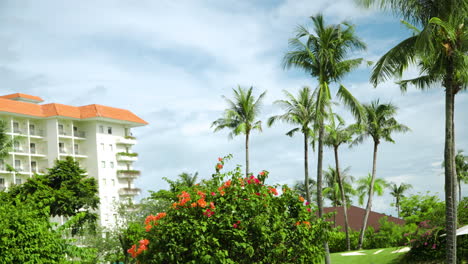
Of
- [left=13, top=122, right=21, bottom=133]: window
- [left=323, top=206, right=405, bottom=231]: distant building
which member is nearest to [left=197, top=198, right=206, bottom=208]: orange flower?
[left=323, top=206, right=405, bottom=231]: distant building

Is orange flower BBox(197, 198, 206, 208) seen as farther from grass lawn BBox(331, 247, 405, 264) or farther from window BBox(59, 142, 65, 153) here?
window BBox(59, 142, 65, 153)

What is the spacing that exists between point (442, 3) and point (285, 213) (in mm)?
7811

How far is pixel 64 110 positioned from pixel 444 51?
59.5 m

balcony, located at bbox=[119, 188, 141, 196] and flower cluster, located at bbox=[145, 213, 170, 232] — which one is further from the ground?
flower cluster, located at bbox=[145, 213, 170, 232]

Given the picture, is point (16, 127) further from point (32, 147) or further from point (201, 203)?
point (201, 203)

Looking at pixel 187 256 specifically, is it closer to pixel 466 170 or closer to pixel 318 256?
pixel 318 256

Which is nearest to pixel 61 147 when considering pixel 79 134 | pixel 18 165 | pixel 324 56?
pixel 79 134

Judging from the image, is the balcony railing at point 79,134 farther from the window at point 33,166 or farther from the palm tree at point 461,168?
the palm tree at point 461,168

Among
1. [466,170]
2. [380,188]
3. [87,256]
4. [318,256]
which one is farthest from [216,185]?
[466,170]

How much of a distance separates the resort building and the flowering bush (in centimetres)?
5592

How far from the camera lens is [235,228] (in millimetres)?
11453

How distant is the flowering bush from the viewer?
11.2 meters

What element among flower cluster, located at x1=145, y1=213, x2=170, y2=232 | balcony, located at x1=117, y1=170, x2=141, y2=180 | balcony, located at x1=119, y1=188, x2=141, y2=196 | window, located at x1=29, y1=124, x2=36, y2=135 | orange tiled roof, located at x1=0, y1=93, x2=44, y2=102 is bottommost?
balcony, located at x1=119, y1=188, x2=141, y2=196

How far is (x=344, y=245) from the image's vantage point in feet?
136
